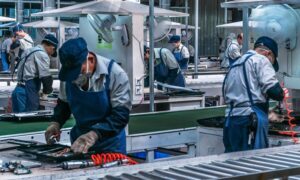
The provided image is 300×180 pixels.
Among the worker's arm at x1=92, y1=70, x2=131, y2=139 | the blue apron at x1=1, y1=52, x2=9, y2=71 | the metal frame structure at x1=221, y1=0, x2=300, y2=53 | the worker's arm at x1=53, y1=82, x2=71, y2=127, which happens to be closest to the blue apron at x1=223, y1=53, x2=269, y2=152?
the metal frame structure at x1=221, y1=0, x2=300, y2=53

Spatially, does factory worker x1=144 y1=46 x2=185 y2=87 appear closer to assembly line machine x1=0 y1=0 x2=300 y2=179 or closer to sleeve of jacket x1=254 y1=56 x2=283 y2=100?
assembly line machine x1=0 y1=0 x2=300 y2=179

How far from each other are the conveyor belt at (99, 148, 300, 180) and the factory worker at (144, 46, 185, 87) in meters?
6.36

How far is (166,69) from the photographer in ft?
29.6

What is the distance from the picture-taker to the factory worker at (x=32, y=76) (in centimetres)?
646

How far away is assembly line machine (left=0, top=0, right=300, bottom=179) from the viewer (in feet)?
7.56

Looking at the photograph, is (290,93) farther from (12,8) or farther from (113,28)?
(12,8)

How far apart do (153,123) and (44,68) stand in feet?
5.51

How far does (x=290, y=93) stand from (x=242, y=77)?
0.78 m

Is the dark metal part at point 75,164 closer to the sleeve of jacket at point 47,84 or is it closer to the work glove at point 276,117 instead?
the work glove at point 276,117

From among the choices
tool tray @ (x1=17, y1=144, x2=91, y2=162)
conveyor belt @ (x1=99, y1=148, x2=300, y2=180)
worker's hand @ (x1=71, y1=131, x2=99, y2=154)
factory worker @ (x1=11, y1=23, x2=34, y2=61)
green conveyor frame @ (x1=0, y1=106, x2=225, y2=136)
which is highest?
factory worker @ (x1=11, y1=23, x2=34, y2=61)

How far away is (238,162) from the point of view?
8.09ft

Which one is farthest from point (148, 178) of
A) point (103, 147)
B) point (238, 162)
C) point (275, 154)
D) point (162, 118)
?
point (162, 118)

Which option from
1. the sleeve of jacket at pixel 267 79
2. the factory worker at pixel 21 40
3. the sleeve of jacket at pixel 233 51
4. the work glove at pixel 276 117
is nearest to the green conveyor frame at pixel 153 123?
the work glove at pixel 276 117

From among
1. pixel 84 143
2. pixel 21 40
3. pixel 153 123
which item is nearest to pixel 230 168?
pixel 84 143
